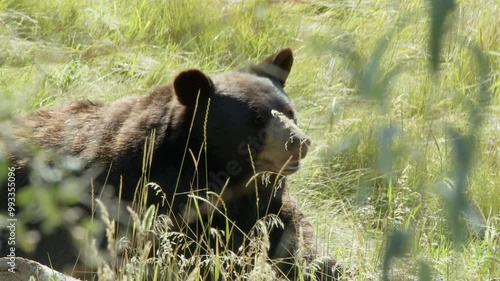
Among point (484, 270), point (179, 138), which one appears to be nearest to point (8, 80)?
point (179, 138)

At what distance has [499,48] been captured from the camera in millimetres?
6895

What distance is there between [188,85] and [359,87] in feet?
11.6

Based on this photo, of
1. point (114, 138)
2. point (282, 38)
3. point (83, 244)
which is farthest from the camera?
point (282, 38)

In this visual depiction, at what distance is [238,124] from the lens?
5.20 m

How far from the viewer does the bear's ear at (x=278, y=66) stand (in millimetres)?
5578

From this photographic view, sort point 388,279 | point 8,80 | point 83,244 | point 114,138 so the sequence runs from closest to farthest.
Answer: point 388,279
point 83,244
point 114,138
point 8,80

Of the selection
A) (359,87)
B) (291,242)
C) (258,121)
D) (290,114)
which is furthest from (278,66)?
(359,87)

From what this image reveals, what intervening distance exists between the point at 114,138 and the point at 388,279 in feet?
11.3

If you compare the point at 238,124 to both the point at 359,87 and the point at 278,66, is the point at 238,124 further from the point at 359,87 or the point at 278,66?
the point at 359,87

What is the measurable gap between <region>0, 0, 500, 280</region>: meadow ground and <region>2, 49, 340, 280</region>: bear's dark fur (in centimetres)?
27

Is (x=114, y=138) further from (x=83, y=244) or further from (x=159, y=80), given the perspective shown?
(x=159, y=80)

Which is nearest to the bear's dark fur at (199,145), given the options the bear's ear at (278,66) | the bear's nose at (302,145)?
the bear's nose at (302,145)

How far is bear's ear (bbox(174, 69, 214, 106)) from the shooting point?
16.5ft

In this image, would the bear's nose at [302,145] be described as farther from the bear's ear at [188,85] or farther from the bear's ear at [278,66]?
the bear's ear at [278,66]
